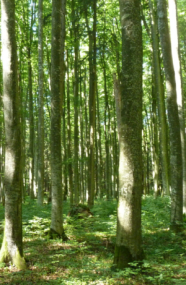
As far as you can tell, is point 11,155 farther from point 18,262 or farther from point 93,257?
point 93,257

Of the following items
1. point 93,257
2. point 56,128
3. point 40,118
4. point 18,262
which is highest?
point 40,118

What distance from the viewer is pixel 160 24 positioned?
8891mm

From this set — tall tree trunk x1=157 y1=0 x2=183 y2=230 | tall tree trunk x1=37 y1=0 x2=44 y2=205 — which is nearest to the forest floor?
tall tree trunk x1=157 y1=0 x2=183 y2=230

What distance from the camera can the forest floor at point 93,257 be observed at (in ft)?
15.6

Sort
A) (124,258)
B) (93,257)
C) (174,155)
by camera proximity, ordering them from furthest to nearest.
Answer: (174,155) < (93,257) < (124,258)

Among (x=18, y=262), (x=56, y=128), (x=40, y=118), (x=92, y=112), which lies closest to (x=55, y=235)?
(x=18, y=262)

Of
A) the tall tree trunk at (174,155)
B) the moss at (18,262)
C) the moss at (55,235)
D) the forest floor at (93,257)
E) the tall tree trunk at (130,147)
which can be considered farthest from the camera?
the tall tree trunk at (174,155)

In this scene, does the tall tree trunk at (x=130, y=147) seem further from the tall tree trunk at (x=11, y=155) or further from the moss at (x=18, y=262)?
the tall tree trunk at (x=11, y=155)

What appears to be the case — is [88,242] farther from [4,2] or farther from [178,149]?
[4,2]

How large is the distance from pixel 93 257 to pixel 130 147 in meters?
2.85

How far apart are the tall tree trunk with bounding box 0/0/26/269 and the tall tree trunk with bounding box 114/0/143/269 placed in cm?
204

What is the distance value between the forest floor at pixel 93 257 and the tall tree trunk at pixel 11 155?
367 mm

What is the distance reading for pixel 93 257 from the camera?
622 centimetres

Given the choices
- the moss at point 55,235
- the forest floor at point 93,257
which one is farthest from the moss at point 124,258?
the moss at point 55,235
